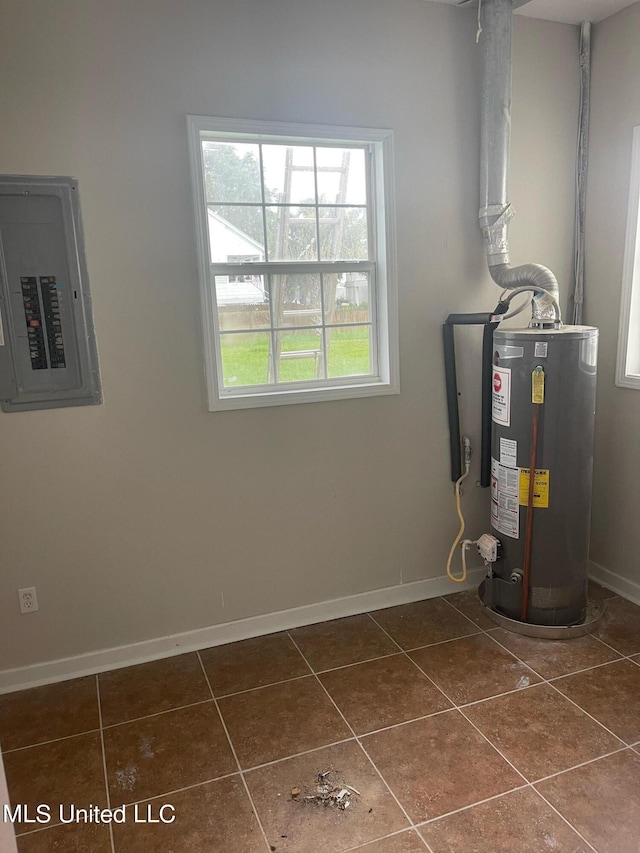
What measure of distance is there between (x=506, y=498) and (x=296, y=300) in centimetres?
133

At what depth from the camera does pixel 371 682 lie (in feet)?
8.52

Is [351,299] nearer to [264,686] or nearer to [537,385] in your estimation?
[537,385]

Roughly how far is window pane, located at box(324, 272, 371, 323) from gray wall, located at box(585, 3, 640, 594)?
4.04ft

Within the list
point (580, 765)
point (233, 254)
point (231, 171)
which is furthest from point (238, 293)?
point (580, 765)

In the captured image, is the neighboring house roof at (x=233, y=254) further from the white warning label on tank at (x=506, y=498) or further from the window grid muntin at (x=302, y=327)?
the white warning label on tank at (x=506, y=498)

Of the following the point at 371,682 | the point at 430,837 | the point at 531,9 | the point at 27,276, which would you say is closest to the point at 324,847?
the point at 430,837

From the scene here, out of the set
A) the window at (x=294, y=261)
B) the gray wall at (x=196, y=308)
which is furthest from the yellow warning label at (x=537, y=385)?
the window at (x=294, y=261)

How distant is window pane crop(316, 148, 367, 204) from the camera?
2.87 m

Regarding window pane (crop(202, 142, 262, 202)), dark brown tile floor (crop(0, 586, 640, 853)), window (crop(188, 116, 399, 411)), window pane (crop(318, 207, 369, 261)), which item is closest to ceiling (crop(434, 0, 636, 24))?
window (crop(188, 116, 399, 411))

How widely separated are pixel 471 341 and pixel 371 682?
1.69 metres

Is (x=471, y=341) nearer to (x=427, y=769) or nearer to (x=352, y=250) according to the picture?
(x=352, y=250)

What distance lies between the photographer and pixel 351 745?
7.31ft

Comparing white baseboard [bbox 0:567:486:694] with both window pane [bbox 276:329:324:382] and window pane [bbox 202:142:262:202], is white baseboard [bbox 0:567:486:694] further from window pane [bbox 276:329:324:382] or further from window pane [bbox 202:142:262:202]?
window pane [bbox 202:142:262:202]

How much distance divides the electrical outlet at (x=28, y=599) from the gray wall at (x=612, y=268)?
9.23ft
